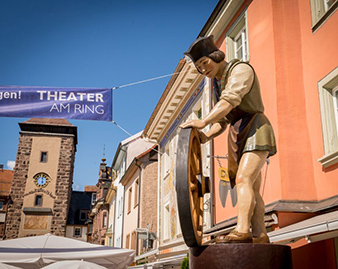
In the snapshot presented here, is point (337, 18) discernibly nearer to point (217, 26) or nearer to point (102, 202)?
point (217, 26)

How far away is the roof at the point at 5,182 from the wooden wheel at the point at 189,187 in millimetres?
54002

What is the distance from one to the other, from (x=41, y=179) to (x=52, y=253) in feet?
128

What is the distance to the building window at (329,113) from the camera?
304 inches

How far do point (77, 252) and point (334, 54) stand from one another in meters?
6.03

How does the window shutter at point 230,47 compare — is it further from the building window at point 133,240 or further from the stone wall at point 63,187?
the stone wall at point 63,187

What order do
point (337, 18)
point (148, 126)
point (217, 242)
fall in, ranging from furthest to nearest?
point (148, 126) → point (337, 18) → point (217, 242)

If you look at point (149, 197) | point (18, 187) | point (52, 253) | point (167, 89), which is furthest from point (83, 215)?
point (52, 253)

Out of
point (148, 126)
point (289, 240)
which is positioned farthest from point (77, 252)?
point (148, 126)

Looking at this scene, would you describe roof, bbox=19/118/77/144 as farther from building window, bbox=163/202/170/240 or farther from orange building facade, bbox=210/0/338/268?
orange building facade, bbox=210/0/338/268

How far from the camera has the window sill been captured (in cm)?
A: 742

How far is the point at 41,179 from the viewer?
46219 mm

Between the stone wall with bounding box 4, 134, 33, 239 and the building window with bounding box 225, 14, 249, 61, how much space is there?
37.8 m

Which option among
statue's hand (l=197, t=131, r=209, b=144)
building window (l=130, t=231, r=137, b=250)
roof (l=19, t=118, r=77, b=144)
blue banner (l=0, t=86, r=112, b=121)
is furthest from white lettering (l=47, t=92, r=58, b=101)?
roof (l=19, t=118, r=77, b=144)

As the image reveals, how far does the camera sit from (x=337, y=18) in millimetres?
7793
